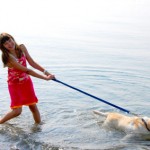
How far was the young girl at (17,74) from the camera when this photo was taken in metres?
7.30

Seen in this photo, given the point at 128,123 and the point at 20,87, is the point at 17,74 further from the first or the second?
the point at 128,123

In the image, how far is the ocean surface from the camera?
7.30 m

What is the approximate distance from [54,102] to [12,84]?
242 cm

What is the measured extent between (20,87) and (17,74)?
27 centimetres

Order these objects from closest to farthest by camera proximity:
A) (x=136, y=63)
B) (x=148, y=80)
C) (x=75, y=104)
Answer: (x=75, y=104), (x=148, y=80), (x=136, y=63)

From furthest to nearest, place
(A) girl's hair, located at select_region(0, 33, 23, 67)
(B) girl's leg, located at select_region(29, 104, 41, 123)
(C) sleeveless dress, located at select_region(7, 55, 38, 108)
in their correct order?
(B) girl's leg, located at select_region(29, 104, 41, 123), (C) sleeveless dress, located at select_region(7, 55, 38, 108), (A) girl's hair, located at select_region(0, 33, 23, 67)

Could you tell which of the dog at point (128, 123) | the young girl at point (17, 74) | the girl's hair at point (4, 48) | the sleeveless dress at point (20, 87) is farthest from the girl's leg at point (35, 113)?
the dog at point (128, 123)

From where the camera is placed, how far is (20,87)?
764 cm

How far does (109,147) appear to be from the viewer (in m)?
7.05

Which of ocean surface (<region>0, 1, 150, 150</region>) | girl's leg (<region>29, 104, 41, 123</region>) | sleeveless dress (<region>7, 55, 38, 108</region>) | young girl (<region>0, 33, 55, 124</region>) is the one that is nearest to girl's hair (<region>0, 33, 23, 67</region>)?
young girl (<region>0, 33, 55, 124</region>)

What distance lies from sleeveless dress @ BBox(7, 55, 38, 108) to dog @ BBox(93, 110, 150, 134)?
1.62 m

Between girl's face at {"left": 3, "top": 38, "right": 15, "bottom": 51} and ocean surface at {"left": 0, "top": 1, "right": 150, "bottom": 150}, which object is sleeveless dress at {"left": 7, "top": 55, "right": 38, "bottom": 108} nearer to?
girl's face at {"left": 3, "top": 38, "right": 15, "bottom": 51}

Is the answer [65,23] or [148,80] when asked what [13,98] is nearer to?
[148,80]

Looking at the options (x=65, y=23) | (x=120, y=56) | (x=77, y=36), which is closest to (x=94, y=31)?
(x=77, y=36)
